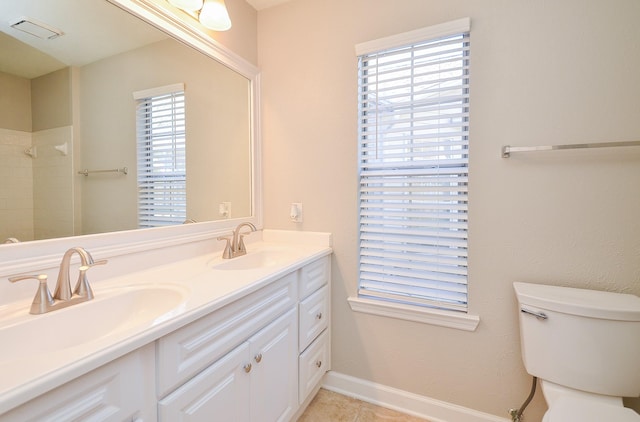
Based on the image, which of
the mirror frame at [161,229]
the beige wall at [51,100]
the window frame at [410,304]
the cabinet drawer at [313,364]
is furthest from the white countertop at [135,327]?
the beige wall at [51,100]

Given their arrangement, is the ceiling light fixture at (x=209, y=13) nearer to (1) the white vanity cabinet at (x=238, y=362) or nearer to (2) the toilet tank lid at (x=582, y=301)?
(1) the white vanity cabinet at (x=238, y=362)

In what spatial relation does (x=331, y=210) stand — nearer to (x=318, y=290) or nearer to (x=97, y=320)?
(x=318, y=290)

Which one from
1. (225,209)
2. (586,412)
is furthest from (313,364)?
(586,412)

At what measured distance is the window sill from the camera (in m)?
1.45

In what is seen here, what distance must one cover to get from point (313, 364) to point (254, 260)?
0.66 metres

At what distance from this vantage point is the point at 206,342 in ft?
→ 2.93

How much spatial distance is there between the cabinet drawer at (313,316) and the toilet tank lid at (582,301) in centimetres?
95

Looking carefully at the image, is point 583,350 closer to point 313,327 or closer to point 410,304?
point 410,304

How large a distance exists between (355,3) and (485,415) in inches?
90.9

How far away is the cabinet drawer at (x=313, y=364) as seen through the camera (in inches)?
56.7

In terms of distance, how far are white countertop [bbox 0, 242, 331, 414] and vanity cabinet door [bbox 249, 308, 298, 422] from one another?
0.24 metres

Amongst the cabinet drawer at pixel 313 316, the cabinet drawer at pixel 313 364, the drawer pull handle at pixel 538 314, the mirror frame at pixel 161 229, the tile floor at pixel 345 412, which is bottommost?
the tile floor at pixel 345 412

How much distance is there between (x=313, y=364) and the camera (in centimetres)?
157

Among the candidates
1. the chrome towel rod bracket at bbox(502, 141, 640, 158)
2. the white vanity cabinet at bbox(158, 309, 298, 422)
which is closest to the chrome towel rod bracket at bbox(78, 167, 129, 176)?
the white vanity cabinet at bbox(158, 309, 298, 422)
